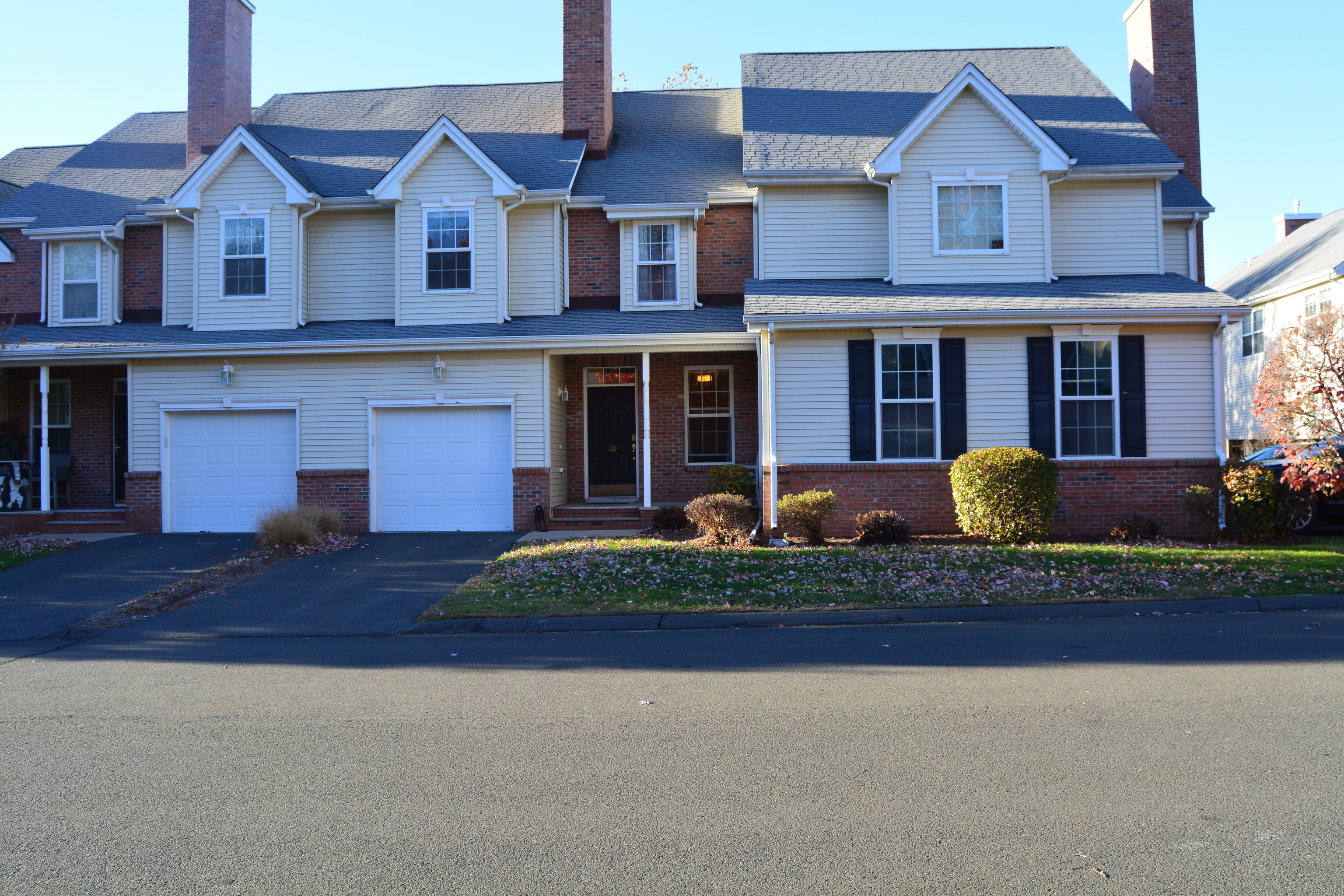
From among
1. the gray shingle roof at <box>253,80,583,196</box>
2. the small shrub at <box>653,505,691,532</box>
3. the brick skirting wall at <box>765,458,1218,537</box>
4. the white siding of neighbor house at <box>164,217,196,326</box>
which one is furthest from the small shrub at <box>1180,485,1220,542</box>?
the white siding of neighbor house at <box>164,217,196,326</box>

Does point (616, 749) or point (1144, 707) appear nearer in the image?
point (616, 749)

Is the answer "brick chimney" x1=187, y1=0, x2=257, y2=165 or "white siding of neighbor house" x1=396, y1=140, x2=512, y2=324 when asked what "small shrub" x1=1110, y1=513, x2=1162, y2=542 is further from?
"brick chimney" x1=187, y1=0, x2=257, y2=165

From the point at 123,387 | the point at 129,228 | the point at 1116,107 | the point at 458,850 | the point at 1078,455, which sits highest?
the point at 1116,107

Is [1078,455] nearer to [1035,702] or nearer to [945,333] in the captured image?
[945,333]

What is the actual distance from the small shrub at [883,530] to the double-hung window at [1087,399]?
327 cm

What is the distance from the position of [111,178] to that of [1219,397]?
22.5 metres

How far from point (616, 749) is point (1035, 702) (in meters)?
2.96

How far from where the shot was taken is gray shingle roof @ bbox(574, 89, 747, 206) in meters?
18.3

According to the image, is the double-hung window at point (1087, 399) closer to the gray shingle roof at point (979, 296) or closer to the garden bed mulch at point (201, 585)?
the gray shingle roof at point (979, 296)

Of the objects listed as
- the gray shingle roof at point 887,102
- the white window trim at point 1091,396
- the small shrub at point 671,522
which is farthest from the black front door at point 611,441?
the white window trim at point 1091,396

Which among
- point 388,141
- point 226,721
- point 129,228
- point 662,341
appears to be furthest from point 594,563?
point 129,228

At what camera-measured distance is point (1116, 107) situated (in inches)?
718

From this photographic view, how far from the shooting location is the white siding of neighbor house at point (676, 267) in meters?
17.9

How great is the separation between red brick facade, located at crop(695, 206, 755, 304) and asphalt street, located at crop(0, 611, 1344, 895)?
11067 millimetres
